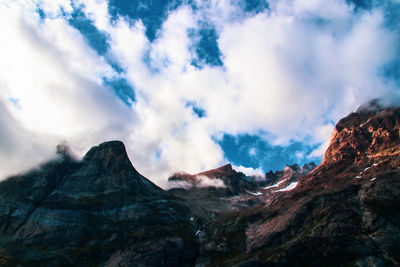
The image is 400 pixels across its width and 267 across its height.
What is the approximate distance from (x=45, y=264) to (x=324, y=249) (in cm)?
16107

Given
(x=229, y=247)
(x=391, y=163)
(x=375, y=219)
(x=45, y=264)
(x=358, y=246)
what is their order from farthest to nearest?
(x=391, y=163) < (x=229, y=247) < (x=45, y=264) < (x=375, y=219) < (x=358, y=246)

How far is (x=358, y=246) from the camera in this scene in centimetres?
12625

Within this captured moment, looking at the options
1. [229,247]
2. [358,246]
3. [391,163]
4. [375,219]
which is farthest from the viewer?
[391,163]

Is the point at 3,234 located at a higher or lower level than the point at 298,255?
higher

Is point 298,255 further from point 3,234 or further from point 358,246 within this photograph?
point 3,234

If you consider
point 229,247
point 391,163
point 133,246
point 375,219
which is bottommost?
point 375,219

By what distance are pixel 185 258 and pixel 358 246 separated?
10778 cm

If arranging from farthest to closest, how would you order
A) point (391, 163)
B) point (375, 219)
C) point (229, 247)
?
→ point (391, 163) → point (229, 247) → point (375, 219)

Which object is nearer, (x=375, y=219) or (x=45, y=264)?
(x=375, y=219)

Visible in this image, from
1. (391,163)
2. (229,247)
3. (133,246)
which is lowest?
(229,247)

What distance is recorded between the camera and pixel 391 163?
199 metres

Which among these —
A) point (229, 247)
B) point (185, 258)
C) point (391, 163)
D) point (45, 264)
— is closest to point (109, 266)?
point (45, 264)

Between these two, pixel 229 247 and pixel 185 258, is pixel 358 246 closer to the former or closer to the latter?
pixel 229 247

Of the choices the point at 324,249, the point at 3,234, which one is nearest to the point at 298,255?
the point at 324,249
